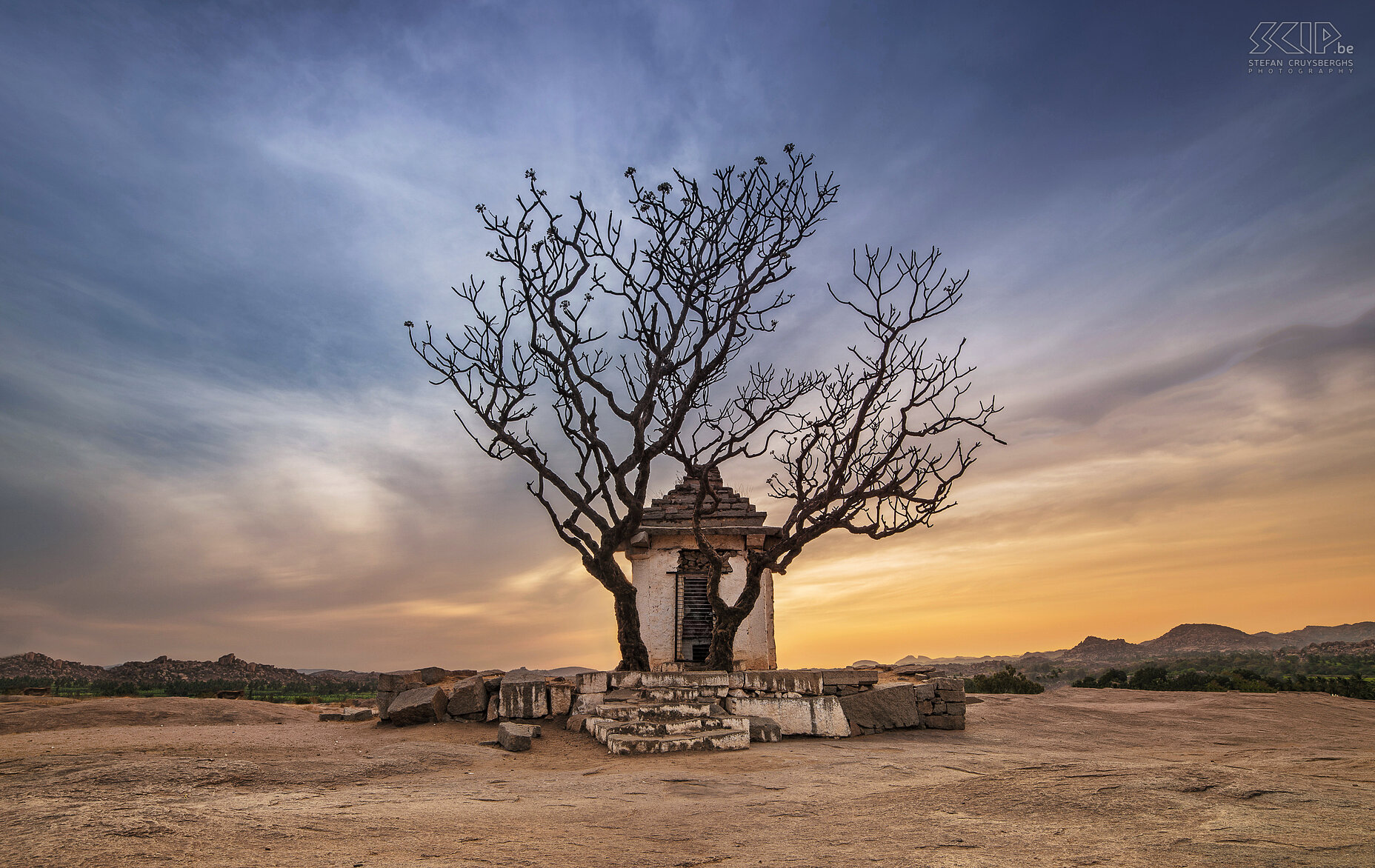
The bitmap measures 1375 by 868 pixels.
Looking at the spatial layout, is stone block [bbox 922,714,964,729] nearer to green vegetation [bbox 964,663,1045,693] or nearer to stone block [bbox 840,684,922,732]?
stone block [bbox 840,684,922,732]

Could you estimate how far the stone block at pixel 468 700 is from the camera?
12188 mm

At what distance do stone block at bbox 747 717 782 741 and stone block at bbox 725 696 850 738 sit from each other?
42 cm

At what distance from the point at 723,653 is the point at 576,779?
6.91 meters

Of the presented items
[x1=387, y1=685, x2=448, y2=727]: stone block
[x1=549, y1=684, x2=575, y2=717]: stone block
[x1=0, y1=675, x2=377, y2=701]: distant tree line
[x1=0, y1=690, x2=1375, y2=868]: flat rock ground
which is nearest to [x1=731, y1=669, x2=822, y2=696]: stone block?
[x1=0, y1=690, x2=1375, y2=868]: flat rock ground

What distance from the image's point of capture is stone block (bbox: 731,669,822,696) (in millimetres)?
12008

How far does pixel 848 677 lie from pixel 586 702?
15.0 ft

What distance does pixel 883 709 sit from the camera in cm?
1241

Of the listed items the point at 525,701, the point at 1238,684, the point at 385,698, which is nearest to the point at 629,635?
the point at 525,701

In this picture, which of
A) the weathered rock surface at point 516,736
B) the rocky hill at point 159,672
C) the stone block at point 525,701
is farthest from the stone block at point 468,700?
the rocky hill at point 159,672

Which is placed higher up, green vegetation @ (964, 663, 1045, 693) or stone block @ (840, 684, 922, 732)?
stone block @ (840, 684, 922, 732)

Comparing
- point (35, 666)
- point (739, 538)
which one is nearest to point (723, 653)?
point (739, 538)

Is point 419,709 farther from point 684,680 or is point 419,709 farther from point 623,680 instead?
point 684,680

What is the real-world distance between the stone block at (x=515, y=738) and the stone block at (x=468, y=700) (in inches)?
83.5

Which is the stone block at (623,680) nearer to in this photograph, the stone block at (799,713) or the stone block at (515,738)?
the stone block at (799,713)
